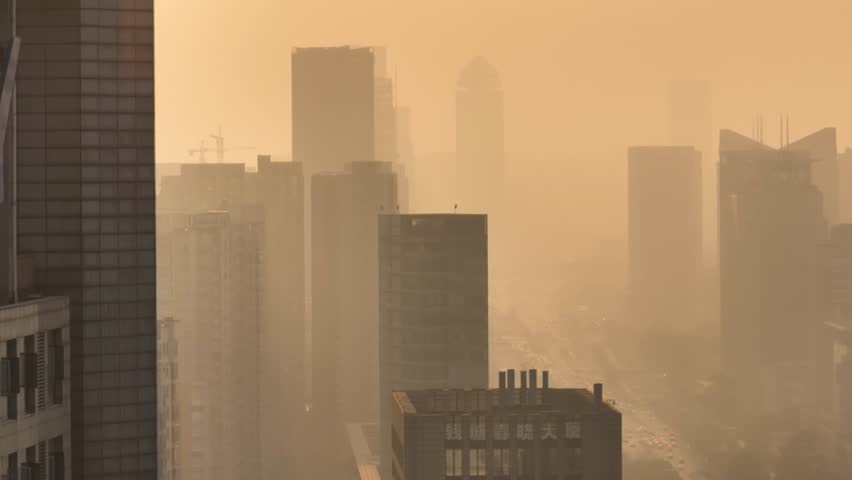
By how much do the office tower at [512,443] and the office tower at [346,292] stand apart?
696cm

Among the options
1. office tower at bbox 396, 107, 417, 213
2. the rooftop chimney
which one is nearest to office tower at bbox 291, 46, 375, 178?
office tower at bbox 396, 107, 417, 213

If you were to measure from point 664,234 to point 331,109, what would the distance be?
736cm

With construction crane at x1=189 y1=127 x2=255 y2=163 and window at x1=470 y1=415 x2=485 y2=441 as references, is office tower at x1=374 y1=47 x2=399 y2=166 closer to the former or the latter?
construction crane at x1=189 y1=127 x2=255 y2=163

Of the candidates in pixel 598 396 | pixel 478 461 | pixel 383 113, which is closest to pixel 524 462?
pixel 478 461

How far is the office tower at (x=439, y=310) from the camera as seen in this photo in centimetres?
1652

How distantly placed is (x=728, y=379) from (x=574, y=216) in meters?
3.25

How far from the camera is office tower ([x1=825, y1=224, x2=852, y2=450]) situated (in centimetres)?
1823

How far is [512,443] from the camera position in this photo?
39.5 ft

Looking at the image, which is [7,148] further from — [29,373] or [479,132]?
[479,132]

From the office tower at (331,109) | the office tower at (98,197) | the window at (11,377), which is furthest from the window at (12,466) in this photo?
the office tower at (331,109)

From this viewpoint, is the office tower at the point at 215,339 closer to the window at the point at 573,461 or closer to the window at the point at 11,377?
the window at the point at 573,461

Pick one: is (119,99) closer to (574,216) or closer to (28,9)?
(28,9)

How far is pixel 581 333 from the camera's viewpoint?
18.1 meters

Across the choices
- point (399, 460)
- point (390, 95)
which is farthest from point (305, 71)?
point (399, 460)
